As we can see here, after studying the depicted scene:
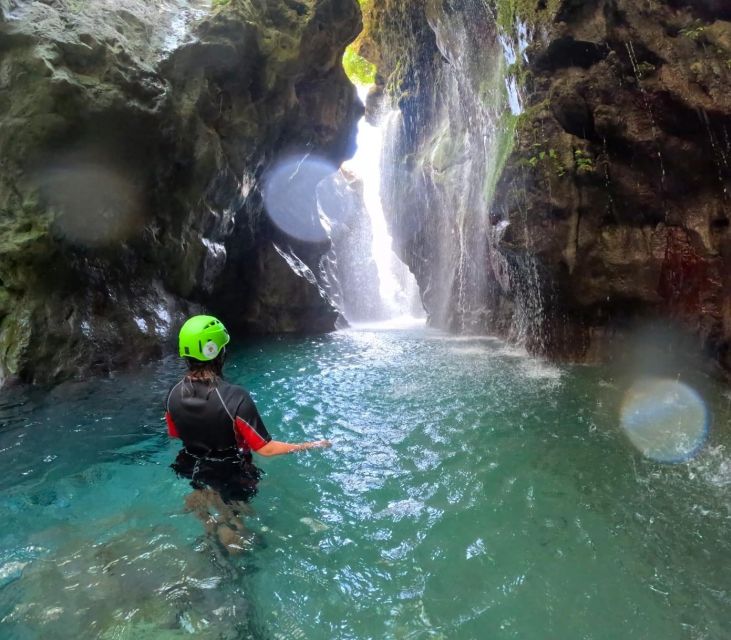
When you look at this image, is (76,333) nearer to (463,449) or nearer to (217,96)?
(217,96)

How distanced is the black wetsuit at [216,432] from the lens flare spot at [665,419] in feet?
14.7

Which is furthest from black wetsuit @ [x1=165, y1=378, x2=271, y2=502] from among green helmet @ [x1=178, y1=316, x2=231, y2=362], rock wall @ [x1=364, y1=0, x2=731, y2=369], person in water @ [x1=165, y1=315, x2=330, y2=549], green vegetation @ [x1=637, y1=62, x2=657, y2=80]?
green vegetation @ [x1=637, y1=62, x2=657, y2=80]

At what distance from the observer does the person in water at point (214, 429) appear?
3.51m

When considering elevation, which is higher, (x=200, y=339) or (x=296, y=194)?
(x=296, y=194)

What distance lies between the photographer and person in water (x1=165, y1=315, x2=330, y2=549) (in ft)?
11.5

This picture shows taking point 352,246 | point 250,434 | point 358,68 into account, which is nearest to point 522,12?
point 250,434

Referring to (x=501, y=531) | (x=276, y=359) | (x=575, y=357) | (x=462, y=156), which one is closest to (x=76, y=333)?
(x=276, y=359)

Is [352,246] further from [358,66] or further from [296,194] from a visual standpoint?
[296,194]

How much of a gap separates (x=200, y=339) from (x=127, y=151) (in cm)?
978

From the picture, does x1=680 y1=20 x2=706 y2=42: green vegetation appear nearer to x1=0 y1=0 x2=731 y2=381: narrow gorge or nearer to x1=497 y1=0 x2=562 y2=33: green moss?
x1=0 y1=0 x2=731 y2=381: narrow gorge

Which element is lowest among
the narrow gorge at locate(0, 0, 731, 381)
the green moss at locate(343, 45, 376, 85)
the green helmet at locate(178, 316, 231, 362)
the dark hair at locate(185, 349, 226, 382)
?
the dark hair at locate(185, 349, 226, 382)

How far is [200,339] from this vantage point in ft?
11.3

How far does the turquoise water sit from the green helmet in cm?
154

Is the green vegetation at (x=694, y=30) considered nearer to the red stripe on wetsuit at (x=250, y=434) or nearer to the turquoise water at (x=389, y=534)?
the turquoise water at (x=389, y=534)
